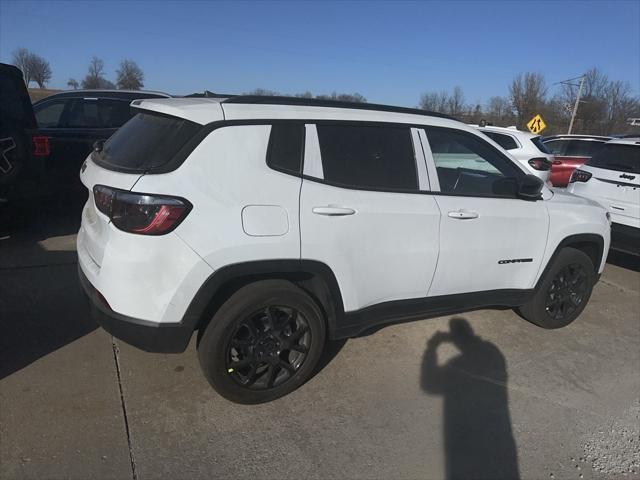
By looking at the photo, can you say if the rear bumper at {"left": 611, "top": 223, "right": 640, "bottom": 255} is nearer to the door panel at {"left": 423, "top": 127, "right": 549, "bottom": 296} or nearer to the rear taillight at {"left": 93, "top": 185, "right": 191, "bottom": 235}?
the door panel at {"left": 423, "top": 127, "right": 549, "bottom": 296}

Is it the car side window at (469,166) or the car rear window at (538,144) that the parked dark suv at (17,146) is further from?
the car rear window at (538,144)

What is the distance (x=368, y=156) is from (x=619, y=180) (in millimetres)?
4482

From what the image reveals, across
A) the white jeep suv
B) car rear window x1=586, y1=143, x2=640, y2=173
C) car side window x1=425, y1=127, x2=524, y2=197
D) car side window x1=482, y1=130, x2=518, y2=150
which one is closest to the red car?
car side window x1=482, y1=130, x2=518, y2=150

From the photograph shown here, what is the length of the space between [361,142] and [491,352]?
2.09 metres

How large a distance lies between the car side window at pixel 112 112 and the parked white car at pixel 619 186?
655 centimetres

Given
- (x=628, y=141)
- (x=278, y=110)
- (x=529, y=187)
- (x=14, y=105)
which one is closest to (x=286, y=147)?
(x=278, y=110)

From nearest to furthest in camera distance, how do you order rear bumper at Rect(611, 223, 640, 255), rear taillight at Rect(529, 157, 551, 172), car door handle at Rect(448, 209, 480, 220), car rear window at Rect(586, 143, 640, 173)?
car door handle at Rect(448, 209, 480, 220) → rear bumper at Rect(611, 223, 640, 255) → car rear window at Rect(586, 143, 640, 173) → rear taillight at Rect(529, 157, 551, 172)

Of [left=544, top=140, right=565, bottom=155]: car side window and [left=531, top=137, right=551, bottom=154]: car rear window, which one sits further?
[left=544, top=140, right=565, bottom=155]: car side window

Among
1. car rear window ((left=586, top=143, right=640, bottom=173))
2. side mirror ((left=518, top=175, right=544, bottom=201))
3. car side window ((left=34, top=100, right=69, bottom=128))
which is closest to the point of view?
side mirror ((left=518, top=175, right=544, bottom=201))

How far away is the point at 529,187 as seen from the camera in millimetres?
3666

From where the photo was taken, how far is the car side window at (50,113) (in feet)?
22.3

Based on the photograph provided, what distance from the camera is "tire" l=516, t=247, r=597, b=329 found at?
4.13 metres

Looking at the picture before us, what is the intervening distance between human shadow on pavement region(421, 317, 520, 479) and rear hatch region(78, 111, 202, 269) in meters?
2.29

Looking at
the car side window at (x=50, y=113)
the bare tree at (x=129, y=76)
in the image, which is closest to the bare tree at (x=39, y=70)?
the bare tree at (x=129, y=76)
